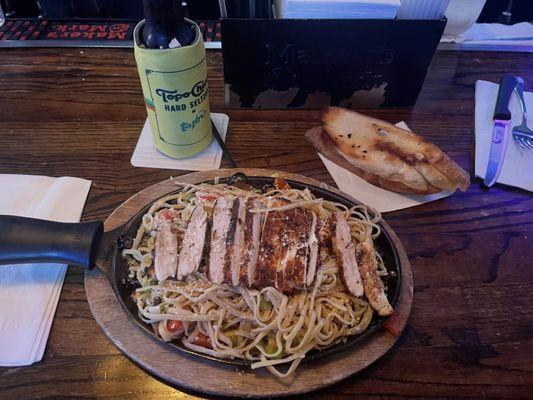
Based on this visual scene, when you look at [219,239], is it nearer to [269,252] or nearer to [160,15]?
[269,252]

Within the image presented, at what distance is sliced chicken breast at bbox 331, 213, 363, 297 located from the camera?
1.42m

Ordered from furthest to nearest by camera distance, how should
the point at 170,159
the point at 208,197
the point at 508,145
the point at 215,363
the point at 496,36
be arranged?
the point at 496,36 < the point at 508,145 < the point at 170,159 < the point at 208,197 < the point at 215,363

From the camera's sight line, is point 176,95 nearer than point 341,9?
Yes

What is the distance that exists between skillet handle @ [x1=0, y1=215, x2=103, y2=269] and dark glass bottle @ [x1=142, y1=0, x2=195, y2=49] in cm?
81

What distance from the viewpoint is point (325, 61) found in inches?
82.4

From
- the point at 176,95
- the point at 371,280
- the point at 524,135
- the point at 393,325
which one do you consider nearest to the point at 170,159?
the point at 176,95

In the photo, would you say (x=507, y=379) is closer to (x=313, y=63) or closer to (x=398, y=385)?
(x=398, y=385)

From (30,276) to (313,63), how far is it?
163cm

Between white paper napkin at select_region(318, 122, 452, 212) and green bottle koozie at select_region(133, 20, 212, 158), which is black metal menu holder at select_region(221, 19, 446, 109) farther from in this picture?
white paper napkin at select_region(318, 122, 452, 212)

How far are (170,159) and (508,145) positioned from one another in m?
1.77

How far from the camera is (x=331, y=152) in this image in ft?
6.72

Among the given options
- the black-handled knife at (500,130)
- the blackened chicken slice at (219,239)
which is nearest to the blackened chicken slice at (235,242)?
the blackened chicken slice at (219,239)

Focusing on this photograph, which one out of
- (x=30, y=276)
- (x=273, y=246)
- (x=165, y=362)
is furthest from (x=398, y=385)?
(x=30, y=276)

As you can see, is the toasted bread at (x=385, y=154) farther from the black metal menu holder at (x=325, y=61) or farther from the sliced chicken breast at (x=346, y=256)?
the sliced chicken breast at (x=346, y=256)
